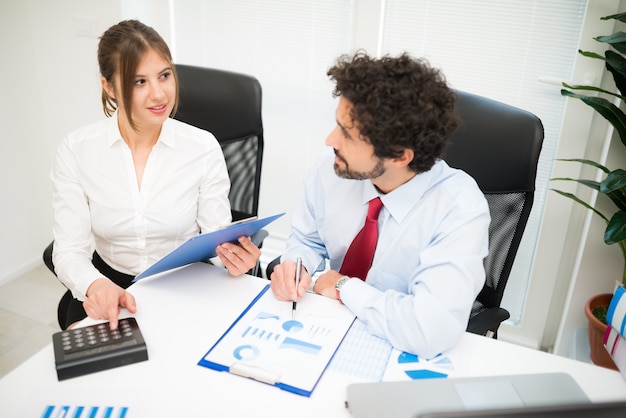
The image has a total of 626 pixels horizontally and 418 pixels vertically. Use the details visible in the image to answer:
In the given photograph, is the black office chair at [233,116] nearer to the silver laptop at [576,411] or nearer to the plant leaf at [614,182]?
the plant leaf at [614,182]

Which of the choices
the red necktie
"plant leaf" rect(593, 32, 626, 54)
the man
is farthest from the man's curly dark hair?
"plant leaf" rect(593, 32, 626, 54)

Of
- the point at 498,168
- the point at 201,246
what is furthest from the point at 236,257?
the point at 498,168

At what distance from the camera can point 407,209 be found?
4.26ft

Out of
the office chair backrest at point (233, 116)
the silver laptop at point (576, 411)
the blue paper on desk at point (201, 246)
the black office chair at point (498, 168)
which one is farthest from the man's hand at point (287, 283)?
the silver laptop at point (576, 411)

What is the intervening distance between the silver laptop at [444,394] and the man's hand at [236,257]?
19.3 inches

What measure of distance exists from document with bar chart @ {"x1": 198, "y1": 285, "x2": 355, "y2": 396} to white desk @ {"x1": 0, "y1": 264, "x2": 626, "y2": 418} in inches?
0.8

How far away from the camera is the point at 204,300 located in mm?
1237

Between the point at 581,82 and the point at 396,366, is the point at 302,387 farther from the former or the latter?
the point at 581,82

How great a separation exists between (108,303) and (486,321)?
93 centimetres

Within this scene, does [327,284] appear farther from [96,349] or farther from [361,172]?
[96,349]

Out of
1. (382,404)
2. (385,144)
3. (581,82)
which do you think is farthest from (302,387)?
(581,82)

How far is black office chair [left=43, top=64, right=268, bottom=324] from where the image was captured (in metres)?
1.71

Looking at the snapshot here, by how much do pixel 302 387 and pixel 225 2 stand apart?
196cm

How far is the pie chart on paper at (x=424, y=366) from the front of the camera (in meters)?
1.03
